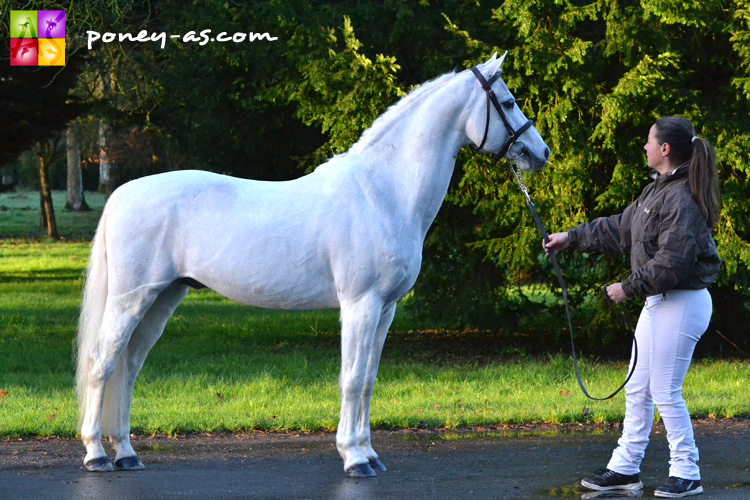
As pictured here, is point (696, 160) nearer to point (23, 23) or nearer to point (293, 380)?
point (293, 380)

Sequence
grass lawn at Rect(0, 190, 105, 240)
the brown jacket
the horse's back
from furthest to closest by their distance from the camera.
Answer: grass lawn at Rect(0, 190, 105, 240), the horse's back, the brown jacket

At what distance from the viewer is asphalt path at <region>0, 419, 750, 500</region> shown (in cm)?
509

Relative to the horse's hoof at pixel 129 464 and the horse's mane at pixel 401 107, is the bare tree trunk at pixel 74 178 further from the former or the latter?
the horse's mane at pixel 401 107

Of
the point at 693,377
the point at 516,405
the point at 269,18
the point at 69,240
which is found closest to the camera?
the point at 516,405

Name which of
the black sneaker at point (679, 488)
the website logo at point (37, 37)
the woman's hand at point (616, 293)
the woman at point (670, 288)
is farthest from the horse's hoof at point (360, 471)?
the website logo at point (37, 37)

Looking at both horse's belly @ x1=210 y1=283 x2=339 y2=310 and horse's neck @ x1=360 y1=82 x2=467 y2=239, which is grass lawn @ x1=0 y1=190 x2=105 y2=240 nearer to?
horse's belly @ x1=210 y1=283 x2=339 y2=310

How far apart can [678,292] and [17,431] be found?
4.67 metres

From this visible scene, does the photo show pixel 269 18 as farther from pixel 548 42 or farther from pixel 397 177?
pixel 397 177

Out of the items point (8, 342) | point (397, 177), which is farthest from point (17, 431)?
point (8, 342)

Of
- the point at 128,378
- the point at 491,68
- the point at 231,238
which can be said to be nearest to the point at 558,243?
the point at 491,68

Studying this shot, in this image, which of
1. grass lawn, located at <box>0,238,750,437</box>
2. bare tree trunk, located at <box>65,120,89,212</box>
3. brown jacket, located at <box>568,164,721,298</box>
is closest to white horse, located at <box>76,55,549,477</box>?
brown jacket, located at <box>568,164,721,298</box>

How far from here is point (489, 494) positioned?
198 inches

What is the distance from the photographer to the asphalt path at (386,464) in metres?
5.09

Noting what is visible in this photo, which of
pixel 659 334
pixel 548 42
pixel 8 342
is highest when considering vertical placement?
pixel 548 42
